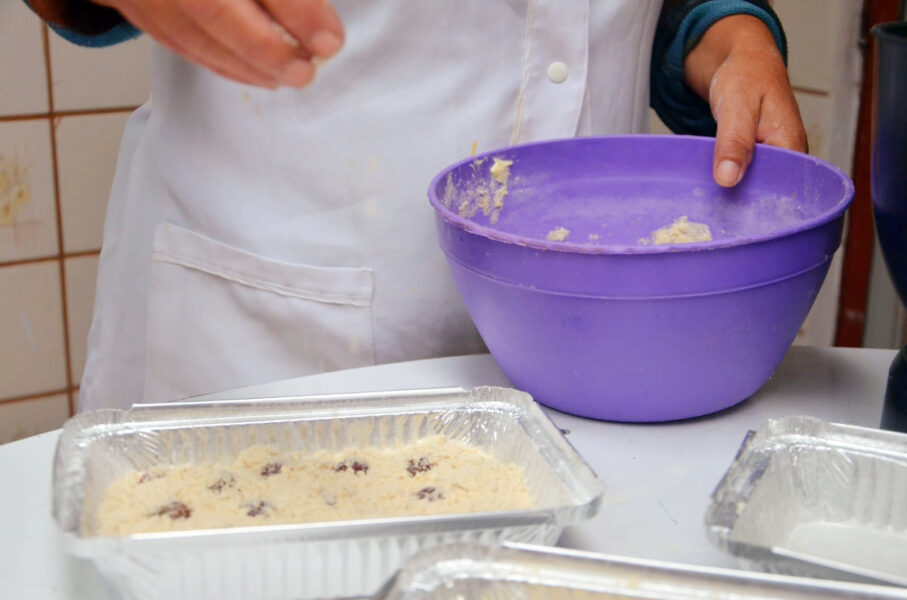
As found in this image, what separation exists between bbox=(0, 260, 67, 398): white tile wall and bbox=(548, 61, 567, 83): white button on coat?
1.11 m

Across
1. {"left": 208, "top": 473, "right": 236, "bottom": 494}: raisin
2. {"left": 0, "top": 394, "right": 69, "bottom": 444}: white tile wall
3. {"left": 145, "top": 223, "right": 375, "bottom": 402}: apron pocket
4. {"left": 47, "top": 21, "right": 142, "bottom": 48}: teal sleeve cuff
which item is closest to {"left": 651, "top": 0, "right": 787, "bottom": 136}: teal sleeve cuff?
{"left": 145, "top": 223, "right": 375, "bottom": 402}: apron pocket

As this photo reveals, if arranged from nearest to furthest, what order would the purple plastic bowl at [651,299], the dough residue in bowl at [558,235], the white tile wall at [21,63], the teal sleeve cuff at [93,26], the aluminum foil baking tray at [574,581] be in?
1. the aluminum foil baking tray at [574,581]
2. the purple plastic bowl at [651,299]
3. the teal sleeve cuff at [93,26]
4. the dough residue in bowl at [558,235]
5. the white tile wall at [21,63]

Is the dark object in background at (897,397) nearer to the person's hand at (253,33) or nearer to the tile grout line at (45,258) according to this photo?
the person's hand at (253,33)

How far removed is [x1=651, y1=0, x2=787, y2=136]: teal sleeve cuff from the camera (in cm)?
102

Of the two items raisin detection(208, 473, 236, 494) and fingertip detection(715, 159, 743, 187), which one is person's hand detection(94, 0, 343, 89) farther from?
fingertip detection(715, 159, 743, 187)

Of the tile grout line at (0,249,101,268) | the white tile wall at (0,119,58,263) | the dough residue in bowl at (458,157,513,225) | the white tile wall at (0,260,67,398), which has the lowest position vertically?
the white tile wall at (0,260,67,398)

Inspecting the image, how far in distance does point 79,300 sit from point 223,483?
1.22m

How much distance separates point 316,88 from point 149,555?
19.8 inches

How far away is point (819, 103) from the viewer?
1.66 meters

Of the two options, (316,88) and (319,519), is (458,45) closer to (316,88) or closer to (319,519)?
(316,88)

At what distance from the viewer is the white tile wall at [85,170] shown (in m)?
1.66

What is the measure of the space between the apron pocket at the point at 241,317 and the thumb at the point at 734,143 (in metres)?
0.34

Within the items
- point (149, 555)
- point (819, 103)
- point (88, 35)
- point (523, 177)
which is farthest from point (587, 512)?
point (819, 103)

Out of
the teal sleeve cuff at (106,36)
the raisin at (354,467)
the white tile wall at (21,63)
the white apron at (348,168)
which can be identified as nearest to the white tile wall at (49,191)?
the white tile wall at (21,63)
